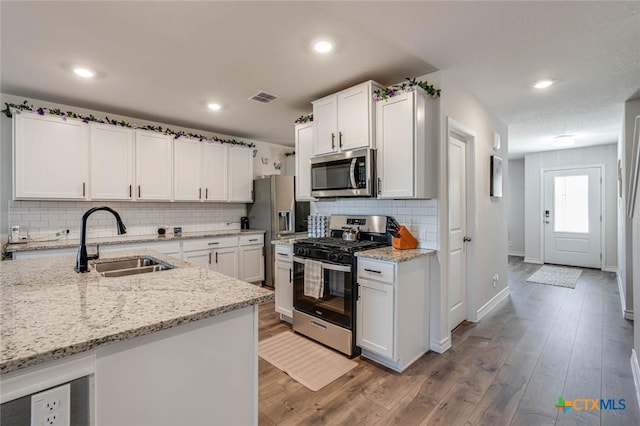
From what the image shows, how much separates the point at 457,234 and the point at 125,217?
13.8 feet

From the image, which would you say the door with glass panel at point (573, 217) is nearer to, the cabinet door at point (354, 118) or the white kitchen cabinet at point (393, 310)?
the white kitchen cabinet at point (393, 310)

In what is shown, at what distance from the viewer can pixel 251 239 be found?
4758mm

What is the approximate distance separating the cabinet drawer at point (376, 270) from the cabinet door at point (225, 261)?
2.51m

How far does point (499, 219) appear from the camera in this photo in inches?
162

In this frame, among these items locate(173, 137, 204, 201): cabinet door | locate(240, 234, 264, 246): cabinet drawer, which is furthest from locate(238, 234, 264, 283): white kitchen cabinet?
locate(173, 137, 204, 201): cabinet door

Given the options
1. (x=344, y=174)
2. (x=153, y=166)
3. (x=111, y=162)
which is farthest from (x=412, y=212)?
(x=111, y=162)

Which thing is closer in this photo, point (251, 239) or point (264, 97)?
point (264, 97)

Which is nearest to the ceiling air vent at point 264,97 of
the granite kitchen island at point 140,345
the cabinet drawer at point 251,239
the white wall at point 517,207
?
the cabinet drawer at point 251,239

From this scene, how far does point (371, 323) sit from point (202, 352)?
5.47ft

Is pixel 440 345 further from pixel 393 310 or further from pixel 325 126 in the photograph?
pixel 325 126

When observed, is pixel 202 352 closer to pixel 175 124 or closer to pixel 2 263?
pixel 2 263

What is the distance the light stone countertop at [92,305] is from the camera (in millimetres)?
874

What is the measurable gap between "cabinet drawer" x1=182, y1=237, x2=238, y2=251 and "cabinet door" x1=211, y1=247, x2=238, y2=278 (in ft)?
0.24

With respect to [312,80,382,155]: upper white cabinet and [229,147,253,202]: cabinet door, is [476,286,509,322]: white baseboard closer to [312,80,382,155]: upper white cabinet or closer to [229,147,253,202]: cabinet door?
[312,80,382,155]: upper white cabinet
